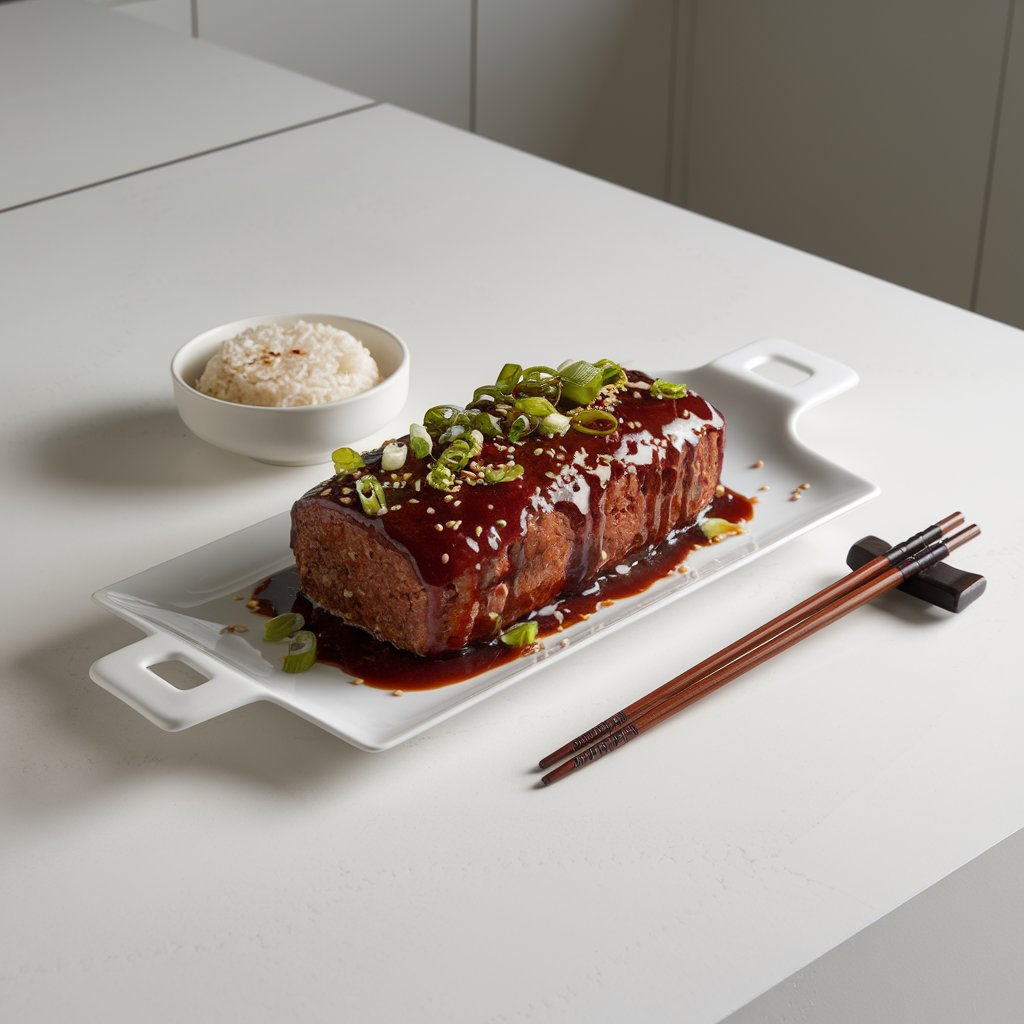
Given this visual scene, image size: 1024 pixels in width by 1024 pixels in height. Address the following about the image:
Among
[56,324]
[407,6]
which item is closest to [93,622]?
[56,324]

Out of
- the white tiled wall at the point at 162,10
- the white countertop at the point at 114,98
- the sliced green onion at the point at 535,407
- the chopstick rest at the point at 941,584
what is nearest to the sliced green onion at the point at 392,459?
the sliced green onion at the point at 535,407

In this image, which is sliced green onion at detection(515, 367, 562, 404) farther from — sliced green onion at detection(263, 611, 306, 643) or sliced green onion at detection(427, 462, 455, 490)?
sliced green onion at detection(263, 611, 306, 643)

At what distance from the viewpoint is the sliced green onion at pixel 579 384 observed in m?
1.20

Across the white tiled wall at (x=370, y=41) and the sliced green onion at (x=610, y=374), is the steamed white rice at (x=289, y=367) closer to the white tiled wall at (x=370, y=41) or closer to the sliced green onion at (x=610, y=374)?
the sliced green onion at (x=610, y=374)

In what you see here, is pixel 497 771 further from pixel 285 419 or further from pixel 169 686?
pixel 285 419

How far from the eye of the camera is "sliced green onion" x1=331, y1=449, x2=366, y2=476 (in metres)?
1.13

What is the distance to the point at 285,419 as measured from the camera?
1.30 m

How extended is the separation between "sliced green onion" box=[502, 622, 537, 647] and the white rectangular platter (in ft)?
0.05

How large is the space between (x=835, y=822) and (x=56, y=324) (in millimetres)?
1115

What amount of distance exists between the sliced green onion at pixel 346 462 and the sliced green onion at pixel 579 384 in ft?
0.62

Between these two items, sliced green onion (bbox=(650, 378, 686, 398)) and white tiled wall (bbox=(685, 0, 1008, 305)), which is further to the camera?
white tiled wall (bbox=(685, 0, 1008, 305))

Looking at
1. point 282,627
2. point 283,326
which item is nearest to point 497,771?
point 282,627

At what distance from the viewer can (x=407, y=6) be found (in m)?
3.35

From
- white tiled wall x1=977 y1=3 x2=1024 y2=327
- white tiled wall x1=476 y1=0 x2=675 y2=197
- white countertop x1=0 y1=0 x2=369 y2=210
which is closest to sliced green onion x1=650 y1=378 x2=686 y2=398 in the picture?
white countertop x1=0 y1=0 x2=369 y2=210
